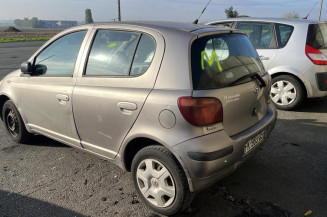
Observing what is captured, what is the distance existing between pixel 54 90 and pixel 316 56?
15.5 ft

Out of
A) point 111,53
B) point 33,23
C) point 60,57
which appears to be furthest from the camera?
point 33,23

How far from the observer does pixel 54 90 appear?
3693 millimetres

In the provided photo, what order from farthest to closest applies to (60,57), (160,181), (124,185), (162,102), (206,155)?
1. (60,57)
2. (124,185)
3. (160,181)
4. (162,102)
5. (206,155)

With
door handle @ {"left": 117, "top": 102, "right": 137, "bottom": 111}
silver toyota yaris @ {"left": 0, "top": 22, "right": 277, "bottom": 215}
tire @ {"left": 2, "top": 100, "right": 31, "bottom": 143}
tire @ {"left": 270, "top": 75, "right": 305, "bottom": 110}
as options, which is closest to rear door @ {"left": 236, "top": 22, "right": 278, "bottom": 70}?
tire @ {"left": 270, "top": 75, "right": 305, "bottom": 110}

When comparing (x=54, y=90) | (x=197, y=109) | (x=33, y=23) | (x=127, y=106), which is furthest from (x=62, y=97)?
(x=33, y=23)

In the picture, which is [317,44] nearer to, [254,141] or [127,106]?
[254,141]

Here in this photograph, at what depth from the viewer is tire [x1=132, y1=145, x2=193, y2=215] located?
272 cm

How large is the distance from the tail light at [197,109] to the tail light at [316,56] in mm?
4085

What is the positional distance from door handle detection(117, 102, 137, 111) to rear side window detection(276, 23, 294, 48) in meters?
4.44

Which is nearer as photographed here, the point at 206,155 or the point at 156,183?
the point at 206,155

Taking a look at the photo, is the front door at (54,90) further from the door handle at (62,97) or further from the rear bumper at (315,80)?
the rear bumper at (315,80)

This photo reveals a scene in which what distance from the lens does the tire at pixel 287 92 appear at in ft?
20.2

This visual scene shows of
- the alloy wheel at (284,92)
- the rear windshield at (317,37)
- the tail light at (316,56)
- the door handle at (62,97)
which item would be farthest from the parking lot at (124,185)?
the rear windshield at (317,37)

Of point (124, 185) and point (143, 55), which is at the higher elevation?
point (143, 55)
